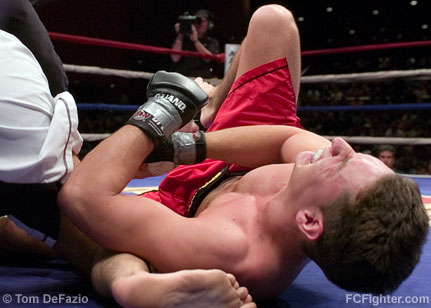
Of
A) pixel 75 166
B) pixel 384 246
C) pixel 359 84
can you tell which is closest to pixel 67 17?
pixel 359 84

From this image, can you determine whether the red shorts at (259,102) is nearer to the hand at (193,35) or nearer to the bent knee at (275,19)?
the bent knee at (275,19)

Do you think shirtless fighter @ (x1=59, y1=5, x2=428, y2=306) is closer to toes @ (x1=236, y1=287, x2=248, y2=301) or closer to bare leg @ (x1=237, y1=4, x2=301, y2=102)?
toes @ (x1=236, y1=287, x2=248, y2=301)

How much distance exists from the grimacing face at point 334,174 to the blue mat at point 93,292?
218 millimetres

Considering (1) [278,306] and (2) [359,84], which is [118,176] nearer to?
(1) [278,306]

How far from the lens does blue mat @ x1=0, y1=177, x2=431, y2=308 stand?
959 mm

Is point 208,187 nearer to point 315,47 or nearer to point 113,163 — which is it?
point 113,163

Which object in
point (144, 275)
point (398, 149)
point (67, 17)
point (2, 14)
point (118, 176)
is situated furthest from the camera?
point (67, 17)

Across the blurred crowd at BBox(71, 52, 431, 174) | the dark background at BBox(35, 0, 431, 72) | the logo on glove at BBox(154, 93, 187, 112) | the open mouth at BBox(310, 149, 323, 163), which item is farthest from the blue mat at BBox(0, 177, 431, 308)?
the dark background at BBox(35, 0, 431, 72)

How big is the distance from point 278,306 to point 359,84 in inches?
200

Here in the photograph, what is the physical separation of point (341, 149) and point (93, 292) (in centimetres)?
54

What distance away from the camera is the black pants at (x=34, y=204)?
96cm

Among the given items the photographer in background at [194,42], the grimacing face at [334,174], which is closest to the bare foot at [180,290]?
the grimacing face at [334,174]

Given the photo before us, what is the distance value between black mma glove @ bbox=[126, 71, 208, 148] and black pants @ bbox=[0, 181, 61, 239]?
20 centimetres

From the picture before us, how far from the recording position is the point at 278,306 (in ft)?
3.21
